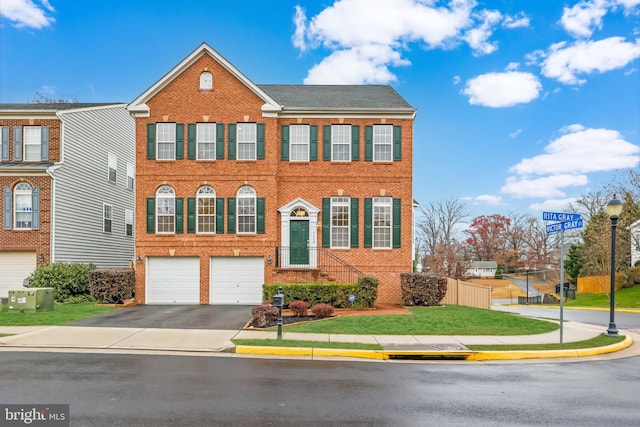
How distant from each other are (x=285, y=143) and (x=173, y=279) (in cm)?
Result: 808

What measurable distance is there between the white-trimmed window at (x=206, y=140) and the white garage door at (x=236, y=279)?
4.77 metres

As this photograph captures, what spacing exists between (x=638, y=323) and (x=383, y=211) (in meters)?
11.0

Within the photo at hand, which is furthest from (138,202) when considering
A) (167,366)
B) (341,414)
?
(341,414)

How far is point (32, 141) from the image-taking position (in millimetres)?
24094

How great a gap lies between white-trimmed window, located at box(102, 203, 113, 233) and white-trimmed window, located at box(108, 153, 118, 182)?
1732mm

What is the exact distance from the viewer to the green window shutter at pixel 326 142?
74.5 ft

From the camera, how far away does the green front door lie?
22.4 m

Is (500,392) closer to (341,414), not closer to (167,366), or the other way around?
(341,414)

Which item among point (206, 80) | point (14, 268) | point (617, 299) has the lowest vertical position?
point (617, 299)

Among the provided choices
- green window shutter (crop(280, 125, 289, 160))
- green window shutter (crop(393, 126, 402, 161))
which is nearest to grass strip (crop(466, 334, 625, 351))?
green window shutter (crop(393, 126, 402, 161))

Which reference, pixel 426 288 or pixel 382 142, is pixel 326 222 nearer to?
pixel 382 142

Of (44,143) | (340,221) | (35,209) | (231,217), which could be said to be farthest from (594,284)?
(44,143)

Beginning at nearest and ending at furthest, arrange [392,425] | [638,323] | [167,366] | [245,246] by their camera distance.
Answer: [392,425]
[167,366]
[638,323]
[245,246]

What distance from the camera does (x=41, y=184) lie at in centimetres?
2303
